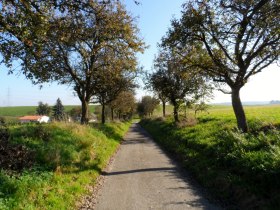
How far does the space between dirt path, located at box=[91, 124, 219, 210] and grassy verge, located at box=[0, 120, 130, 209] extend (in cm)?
94

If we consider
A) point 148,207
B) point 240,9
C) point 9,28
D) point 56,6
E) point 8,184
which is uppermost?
point 240,9

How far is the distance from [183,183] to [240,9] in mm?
10727

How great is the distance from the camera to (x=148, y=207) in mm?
9555

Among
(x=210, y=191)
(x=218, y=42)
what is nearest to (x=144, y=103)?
(x=218, y=42)

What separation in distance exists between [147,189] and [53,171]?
3696mm

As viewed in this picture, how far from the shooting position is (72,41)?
1319 centimetres

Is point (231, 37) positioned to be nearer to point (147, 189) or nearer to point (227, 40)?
point (227, 40)

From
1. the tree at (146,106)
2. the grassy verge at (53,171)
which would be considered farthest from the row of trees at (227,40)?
the tree at (146,106)

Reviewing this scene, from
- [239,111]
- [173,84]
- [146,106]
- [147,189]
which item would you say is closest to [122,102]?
Result: [173,84]

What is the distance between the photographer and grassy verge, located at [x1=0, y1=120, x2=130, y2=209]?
888 cm

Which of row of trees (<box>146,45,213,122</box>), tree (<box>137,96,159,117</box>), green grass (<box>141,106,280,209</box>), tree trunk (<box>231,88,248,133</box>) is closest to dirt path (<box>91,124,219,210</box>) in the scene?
green grass (<box>141,106,280,209</box>)

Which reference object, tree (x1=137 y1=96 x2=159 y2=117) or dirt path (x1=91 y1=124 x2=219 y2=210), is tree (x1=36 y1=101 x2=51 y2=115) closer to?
tree (x1=137 y1=96 x2=159 y2=117)

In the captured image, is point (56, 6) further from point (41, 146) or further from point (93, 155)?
point (93, 155)

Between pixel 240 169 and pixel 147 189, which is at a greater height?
pixel 240 169
